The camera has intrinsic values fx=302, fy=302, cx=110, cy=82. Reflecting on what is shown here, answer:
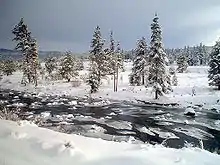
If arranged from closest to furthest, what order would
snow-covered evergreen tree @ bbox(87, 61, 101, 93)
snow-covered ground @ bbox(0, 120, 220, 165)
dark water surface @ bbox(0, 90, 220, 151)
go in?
snow-covered ground @ bbox(0, 120, 220, 165), dark water surface @ bbox(0, 90, 220, 151), snow-covered evergreen tree @ bbox(87, 61, 101, 93)

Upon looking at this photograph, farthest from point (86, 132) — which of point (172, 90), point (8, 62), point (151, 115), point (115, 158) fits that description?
point (8, 62)

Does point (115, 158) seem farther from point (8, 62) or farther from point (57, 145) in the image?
point (8, 62)

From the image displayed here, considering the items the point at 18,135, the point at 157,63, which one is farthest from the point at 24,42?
the point at 18,135

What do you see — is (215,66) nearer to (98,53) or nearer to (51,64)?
(98,53)

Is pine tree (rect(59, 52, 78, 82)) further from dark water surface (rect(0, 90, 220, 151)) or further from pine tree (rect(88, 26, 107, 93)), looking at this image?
dark water surface (rect(0, 90, 220, 151))

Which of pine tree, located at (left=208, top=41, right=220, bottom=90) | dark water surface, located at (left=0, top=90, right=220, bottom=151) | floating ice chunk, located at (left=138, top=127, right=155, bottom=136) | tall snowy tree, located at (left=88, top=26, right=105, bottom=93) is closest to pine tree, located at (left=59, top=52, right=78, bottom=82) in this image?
tall snowy tree, located at (left=88, top=26, right=105, bottom=93)

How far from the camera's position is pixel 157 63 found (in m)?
31.8

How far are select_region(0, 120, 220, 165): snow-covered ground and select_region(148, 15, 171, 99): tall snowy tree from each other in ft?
85.5

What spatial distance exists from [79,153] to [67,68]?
4361cm

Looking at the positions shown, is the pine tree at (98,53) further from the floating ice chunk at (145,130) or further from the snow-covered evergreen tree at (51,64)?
the floating ice chunk at (145,130)

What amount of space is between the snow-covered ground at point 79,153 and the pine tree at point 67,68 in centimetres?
4177

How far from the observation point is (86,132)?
15.2 meters

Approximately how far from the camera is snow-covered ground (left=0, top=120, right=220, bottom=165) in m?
4.86

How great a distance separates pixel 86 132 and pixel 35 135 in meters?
9.22
